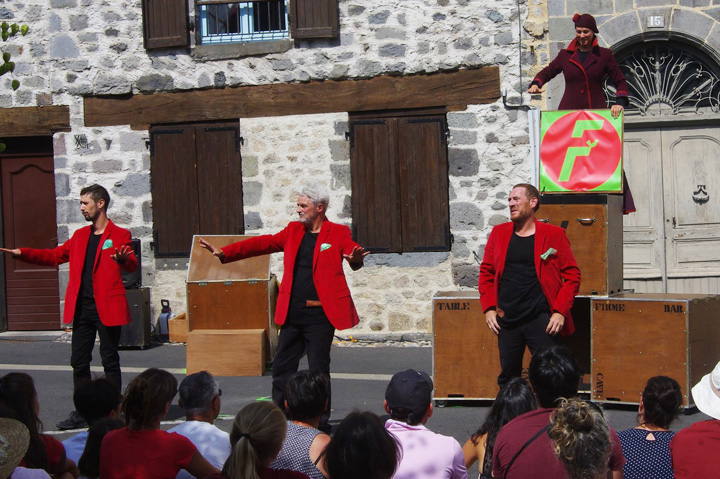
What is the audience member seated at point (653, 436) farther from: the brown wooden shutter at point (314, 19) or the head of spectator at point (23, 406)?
the brown wooden shutter at point (314, 19)

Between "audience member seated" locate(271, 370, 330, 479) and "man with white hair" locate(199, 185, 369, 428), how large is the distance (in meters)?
1.73

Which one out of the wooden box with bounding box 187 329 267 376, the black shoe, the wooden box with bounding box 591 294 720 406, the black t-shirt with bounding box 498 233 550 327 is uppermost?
the black t-shirt with bounding box 498 233 550 327

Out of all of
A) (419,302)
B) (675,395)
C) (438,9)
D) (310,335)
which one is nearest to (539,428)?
(675,395)

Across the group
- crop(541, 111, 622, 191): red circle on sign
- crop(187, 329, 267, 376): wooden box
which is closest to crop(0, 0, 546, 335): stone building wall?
crop(187, 329, 267, 376): wooden box

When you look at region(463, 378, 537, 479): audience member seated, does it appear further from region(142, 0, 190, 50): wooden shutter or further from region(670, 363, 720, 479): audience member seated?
region(142, 0, 190, 50): wooden shutter

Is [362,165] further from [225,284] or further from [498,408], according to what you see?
[498,408]

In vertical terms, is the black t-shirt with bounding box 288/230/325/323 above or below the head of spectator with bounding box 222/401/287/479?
above

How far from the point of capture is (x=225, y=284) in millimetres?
9438

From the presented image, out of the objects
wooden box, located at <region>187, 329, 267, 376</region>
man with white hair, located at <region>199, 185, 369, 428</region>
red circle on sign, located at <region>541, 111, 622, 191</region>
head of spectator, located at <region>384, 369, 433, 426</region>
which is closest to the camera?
head of spectator, located at <region>384, 369, 433, 426</region>

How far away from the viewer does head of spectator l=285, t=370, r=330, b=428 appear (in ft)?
14.0

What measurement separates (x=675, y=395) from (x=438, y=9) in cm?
722

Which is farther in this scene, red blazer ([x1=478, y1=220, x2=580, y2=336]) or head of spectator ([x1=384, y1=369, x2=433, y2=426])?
red blazer ([x1=478, y1=220, x2=580, y2=336])

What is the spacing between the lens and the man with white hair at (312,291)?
242 inches

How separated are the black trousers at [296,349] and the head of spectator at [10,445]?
291 cm
